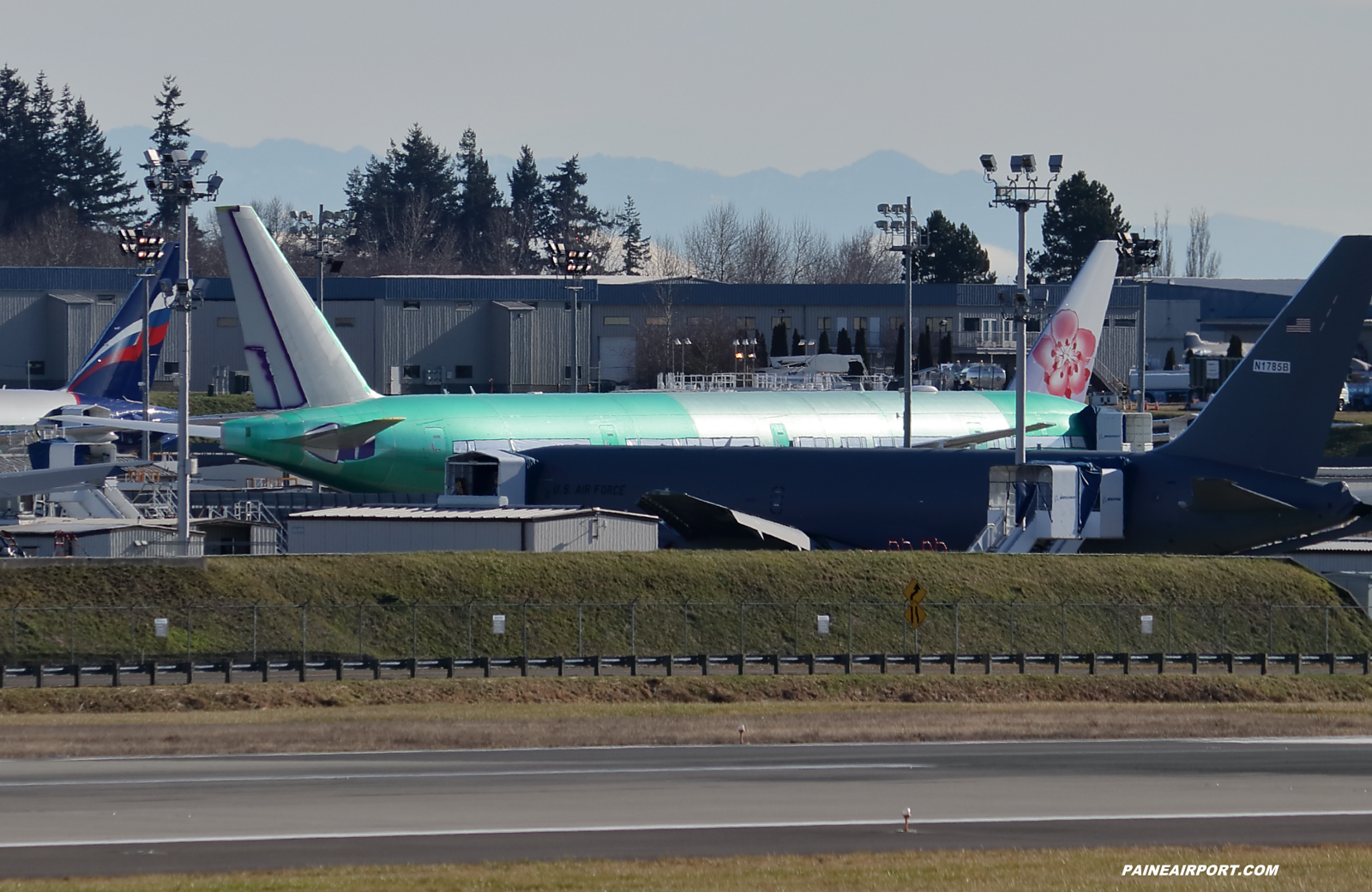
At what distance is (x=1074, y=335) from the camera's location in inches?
2758

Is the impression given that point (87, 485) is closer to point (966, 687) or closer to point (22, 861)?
point (966, 687)

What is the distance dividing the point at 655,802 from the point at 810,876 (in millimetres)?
4846

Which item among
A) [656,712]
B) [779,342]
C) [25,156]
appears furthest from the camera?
[25,156]

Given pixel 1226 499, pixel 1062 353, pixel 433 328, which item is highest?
pixel 433 328

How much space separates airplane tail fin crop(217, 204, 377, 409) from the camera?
172ft

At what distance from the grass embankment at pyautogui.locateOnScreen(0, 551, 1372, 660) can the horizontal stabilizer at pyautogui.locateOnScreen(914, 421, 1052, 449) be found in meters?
12.8

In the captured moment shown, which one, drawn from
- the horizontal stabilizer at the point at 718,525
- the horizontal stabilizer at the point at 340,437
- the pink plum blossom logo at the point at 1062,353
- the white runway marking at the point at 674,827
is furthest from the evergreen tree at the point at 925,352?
the white runway marking at the point at 674,827

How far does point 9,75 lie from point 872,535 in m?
160

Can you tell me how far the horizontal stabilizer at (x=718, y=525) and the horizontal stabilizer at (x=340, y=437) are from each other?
9.94 metres

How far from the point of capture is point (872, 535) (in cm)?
4669

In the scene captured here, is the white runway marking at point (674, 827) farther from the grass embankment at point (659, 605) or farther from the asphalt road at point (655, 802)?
the grass embankment at point (659, 605)

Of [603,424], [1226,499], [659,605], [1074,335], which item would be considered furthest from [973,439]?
[659,605]

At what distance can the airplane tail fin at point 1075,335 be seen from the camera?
6944 centimetres

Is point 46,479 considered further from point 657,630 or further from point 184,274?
point 657,630
